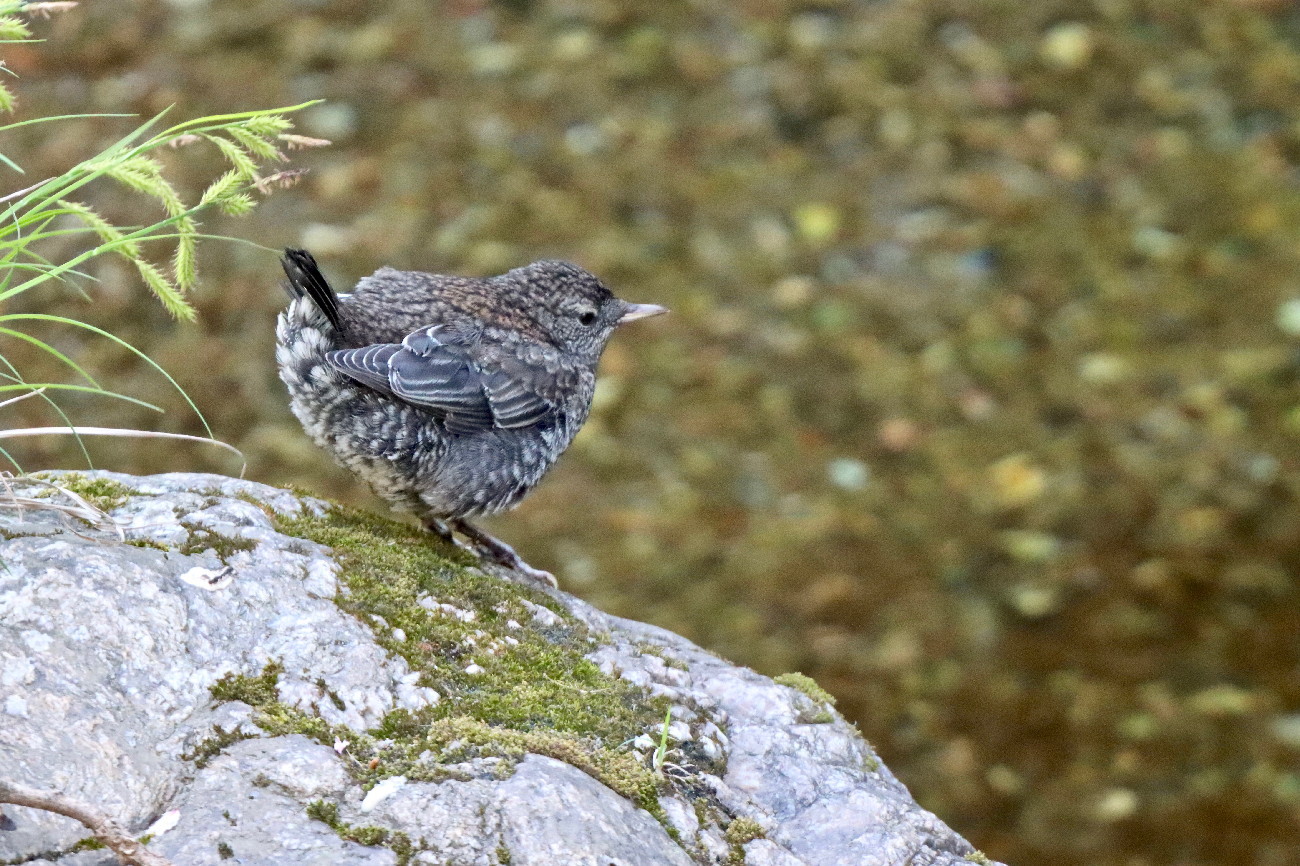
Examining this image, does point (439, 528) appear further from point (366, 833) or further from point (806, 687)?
point (366, 833)

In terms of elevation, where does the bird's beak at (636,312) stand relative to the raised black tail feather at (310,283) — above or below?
above

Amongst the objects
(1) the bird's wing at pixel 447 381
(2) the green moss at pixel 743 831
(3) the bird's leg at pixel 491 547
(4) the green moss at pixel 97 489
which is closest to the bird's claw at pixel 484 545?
(3) the bird's leg at pixel 491 547

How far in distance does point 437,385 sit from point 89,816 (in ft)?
6.18

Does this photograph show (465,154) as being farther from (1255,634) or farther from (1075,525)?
(1255,634)

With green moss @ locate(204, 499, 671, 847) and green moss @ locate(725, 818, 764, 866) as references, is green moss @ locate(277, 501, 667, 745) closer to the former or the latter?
green moss @ locate(204, 499, 671, 847)

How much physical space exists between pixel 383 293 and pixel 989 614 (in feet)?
10.3

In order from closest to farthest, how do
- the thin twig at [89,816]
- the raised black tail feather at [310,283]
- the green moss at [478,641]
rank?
the thin twig at [89,816] → the green moss at [478,641] → the raised black tail feather at [310,283]

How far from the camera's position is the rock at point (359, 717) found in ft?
7.59

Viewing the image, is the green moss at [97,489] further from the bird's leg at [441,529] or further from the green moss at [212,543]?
the bird's leg at [441,529]

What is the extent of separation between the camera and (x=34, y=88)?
336 inches

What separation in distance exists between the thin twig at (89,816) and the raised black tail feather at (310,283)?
5.07 ft

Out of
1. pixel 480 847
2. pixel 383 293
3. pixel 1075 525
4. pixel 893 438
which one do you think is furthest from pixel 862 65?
pixel 480 847

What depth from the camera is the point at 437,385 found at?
3834mm

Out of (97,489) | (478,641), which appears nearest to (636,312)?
(478,641)
